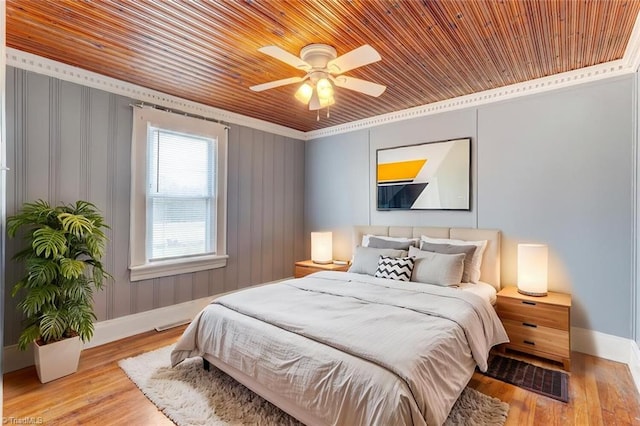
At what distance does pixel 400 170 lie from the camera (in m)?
4.13

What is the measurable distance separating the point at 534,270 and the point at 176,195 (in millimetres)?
3827

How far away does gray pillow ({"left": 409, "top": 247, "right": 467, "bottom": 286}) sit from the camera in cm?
302

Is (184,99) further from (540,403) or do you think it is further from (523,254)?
(540,403)

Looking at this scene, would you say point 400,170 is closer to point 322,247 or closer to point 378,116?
point 378,116

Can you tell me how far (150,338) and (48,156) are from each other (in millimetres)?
1982

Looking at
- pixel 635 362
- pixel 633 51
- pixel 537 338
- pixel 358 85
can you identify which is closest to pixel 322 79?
pixel 358 85

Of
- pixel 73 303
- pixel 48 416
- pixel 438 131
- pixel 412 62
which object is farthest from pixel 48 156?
pixel 438 131

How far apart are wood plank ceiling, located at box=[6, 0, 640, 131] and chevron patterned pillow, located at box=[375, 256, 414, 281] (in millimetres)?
1809

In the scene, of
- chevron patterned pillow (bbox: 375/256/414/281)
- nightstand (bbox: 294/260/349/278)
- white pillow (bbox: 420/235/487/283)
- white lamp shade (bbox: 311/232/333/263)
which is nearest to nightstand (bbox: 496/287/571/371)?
white pillow (bbox: 420/235/487/283)

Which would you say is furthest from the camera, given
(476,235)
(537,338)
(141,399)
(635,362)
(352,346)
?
(476,235)

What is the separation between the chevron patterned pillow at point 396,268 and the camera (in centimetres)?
318

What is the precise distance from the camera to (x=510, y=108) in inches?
132

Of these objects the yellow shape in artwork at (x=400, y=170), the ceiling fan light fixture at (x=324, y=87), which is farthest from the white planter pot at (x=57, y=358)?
the yellow shape in artwork at (x=400, y=170)

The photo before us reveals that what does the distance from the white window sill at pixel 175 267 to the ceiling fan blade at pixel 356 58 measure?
9.07 ft
